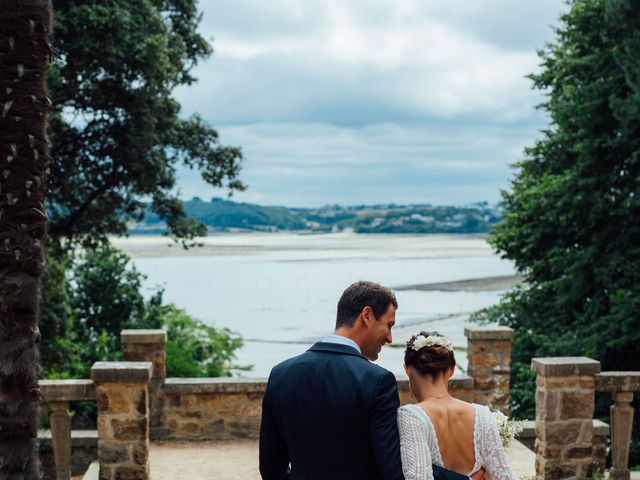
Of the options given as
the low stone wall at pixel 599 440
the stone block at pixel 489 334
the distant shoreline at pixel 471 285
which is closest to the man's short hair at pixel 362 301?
the low stone wall at pixel 599 440

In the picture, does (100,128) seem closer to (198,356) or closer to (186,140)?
(186,140)

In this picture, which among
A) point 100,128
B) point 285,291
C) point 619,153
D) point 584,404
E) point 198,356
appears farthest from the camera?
point 285,291

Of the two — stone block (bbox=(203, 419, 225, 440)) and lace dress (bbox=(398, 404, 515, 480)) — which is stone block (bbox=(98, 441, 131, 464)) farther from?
lace dress (bbox=(398, 404, 515, 480))

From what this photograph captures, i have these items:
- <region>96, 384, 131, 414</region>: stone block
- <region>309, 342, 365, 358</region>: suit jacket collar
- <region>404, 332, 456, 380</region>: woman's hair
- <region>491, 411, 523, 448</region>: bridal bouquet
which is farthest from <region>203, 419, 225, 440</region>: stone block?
<region>309, 342, 365, 358</region>: suit jacket collar

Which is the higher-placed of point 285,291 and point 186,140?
point 186,140

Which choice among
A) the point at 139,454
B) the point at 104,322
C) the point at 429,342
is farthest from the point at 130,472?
the point at 104,322

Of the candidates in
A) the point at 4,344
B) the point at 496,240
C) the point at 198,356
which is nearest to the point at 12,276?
the point at 4,344

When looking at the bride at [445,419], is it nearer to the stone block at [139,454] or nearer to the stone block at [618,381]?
the stone block at [618,381]

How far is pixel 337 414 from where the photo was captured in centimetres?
376

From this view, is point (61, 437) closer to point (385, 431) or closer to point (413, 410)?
point (413, 410)

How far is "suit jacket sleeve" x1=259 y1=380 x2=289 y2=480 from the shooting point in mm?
4070

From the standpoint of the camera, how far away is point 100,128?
16.8 metres

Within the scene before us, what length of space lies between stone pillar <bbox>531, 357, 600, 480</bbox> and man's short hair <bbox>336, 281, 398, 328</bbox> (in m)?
4.95

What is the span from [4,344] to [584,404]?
17.2ft
